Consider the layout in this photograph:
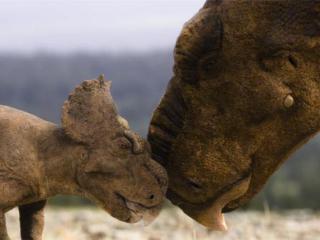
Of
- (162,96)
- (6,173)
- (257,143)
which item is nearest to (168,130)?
(162,96)

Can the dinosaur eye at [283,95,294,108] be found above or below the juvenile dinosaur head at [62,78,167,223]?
above

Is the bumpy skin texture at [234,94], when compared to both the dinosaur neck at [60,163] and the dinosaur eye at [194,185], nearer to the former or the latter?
the dinosaur eye at [194,185]

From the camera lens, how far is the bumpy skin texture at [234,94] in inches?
180

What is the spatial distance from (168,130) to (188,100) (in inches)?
7.2

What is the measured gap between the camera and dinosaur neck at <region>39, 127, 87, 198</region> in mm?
4684

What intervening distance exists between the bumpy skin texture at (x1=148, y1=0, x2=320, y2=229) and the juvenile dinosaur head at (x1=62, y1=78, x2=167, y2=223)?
138mm

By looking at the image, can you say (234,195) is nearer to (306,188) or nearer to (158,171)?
(158,171)

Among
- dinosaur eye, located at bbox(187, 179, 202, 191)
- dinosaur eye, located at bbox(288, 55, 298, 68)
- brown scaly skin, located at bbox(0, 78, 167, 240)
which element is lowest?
dinosaur eye, located at bbox(187, 179, 202, 191)

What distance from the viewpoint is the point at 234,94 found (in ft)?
15.2

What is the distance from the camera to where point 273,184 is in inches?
955

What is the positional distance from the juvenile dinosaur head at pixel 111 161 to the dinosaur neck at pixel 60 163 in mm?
40

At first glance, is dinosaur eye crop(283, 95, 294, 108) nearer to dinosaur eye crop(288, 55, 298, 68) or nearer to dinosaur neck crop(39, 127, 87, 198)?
dinosaur eye crop(288, 55, 298, 68)

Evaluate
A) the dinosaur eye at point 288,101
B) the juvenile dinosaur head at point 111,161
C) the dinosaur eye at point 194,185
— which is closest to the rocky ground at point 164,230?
the dinosaur eye at point 194,185

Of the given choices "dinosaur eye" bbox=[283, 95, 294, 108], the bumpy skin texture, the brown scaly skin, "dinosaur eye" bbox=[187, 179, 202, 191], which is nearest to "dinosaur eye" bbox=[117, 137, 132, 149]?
the brown scaly skin
